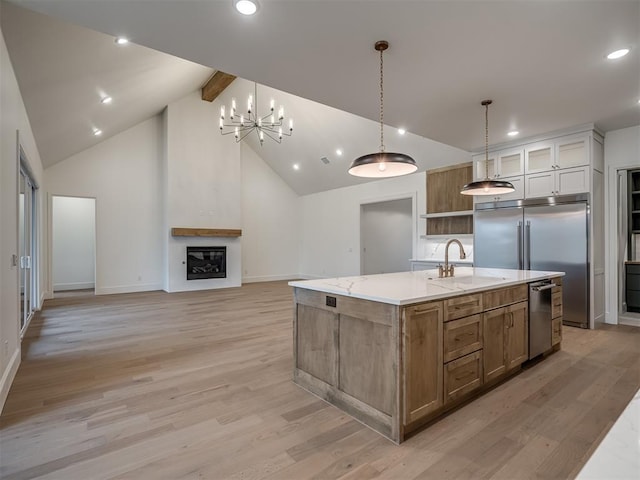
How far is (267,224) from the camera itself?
10.4 m

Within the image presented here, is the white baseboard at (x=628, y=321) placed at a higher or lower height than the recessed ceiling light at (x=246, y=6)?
lower

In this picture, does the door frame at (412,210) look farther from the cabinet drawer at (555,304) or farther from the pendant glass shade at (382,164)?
the pendant glass shade at (382,164)

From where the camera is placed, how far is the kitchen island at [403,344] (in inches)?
81.7

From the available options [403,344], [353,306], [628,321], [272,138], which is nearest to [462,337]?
[403,344]

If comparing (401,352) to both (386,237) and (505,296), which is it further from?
(386,237)

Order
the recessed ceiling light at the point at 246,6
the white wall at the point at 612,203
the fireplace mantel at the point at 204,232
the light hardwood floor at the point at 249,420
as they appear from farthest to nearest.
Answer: the fireplace mantel at the point at 204,232
the white wall at the point at 612,203
the recessed ceiling light at the point at 246,6
the light hardwood floor at the point at 249,420

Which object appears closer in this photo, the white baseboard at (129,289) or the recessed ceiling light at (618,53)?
the recessed ceiling light at (618,53)

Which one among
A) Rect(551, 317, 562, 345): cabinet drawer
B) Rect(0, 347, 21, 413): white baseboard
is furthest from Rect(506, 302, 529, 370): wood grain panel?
Rect(0, 347, 21, 413): white baseboard

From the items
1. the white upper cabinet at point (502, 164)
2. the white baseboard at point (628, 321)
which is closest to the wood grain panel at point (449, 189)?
the white upper cabinet at point (502, 164)

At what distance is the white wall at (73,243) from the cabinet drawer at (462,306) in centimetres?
883

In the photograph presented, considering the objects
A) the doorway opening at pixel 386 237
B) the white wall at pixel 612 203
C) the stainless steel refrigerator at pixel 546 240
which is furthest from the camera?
the doorway opening at pixel 386 237

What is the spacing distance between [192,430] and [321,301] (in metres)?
1.21

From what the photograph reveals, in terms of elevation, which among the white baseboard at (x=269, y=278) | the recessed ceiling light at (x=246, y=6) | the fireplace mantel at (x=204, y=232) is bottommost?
the white baseboard at (x=269, y=278)

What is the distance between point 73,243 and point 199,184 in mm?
3570
